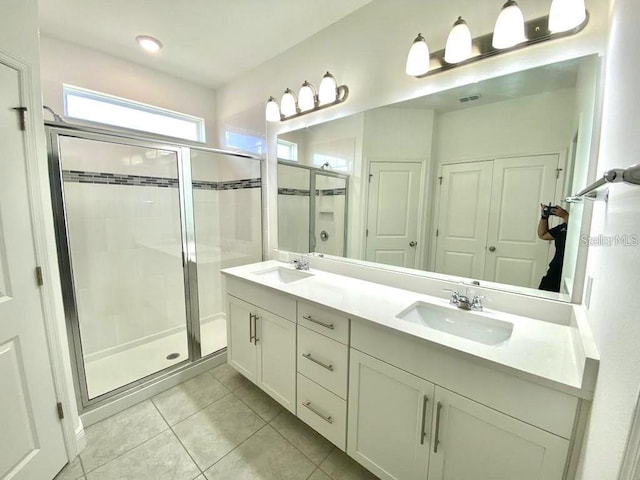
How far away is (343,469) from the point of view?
1399mm

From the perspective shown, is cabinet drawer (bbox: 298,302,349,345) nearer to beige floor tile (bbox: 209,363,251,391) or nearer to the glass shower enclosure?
beige floor tile (bbox: 209,363,251,391)

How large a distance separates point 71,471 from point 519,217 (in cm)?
259

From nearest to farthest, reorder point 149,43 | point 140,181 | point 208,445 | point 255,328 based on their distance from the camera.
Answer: point 208,445
point 255,328
point 149,43
point 140,181

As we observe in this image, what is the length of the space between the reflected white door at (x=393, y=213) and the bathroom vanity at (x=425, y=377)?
22cm

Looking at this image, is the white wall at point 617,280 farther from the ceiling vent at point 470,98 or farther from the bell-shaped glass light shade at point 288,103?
the bell-shaped glass light shade at point 288,103

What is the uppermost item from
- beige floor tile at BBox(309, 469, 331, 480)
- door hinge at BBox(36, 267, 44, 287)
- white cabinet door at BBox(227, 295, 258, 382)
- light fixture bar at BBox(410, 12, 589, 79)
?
light fixture bar at BBox(410, 12, 589, 79)

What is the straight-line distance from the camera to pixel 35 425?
1.24 metres

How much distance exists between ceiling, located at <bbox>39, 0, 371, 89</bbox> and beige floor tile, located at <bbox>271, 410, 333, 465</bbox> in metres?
2.64

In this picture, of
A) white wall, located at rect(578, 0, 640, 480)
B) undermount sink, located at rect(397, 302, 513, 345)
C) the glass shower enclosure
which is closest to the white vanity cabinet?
the glass shower enclosure

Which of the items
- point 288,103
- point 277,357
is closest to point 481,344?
point 277,357

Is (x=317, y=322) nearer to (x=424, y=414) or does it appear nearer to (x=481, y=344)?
(x=424, y=414)

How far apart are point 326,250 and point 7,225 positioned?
171 cm

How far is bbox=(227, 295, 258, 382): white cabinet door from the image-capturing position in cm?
183

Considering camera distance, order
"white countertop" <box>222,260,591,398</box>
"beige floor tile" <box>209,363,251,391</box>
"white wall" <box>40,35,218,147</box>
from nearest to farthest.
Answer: "white countertop" <box>222,260,591,398</box> < "white wall" <box>40,35,218,147</box> < "beige floor tile" <box>209,363,251,391</box>
